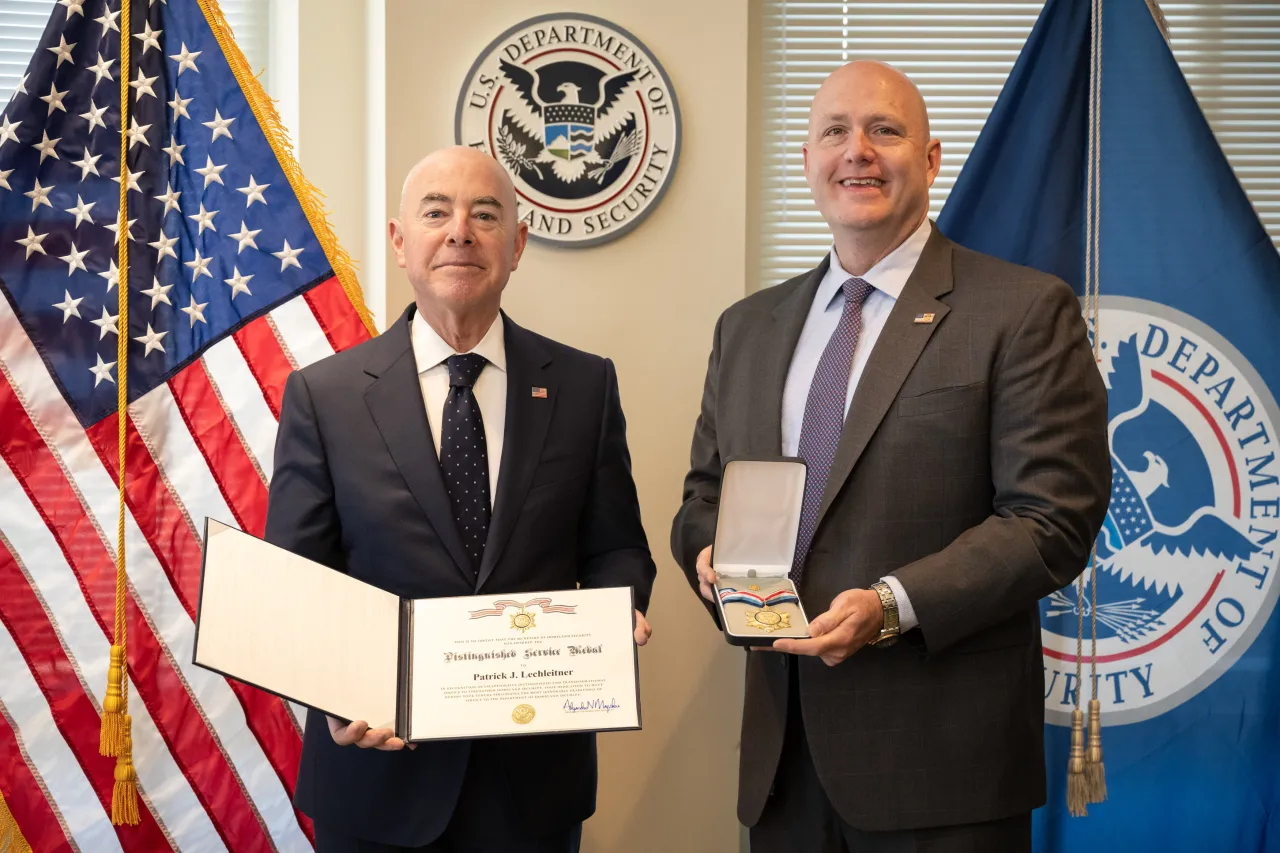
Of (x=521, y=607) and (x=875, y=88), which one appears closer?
(x=521, y=607)

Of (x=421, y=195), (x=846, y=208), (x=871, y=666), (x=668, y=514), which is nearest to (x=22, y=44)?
(x=421, y=195)

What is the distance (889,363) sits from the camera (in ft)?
6.39

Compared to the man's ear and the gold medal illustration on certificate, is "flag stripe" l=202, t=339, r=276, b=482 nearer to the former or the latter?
the man's ear

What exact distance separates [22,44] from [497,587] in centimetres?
230

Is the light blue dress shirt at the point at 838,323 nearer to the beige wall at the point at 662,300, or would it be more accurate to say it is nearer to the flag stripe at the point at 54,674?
the beige wall at the point at 662,300

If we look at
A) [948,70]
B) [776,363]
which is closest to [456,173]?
[776,363]

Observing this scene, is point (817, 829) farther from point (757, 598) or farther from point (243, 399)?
point (243, 399)

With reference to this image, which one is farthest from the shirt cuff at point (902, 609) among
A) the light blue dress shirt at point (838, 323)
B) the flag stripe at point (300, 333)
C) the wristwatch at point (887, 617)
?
the flag stripe at point (300, 333)

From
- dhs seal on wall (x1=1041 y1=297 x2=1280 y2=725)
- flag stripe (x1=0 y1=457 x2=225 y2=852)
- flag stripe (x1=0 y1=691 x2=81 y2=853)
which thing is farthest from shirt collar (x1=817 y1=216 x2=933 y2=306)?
flag stripe (x1=0 y1=691 x2=81 y2=853)

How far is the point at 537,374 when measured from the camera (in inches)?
84.6

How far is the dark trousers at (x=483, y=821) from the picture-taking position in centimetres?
196

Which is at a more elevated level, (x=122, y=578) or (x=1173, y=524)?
(x=1173, y=524)
